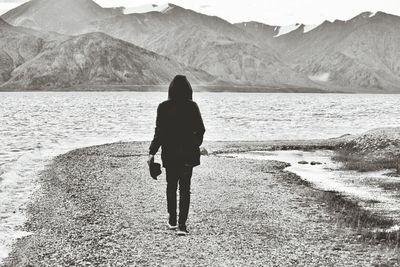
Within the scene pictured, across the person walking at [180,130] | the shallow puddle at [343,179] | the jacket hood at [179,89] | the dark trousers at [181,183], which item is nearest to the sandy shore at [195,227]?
the dark trousers at [181,183]

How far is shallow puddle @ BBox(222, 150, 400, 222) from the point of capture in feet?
54.2

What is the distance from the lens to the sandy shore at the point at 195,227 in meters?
10.7

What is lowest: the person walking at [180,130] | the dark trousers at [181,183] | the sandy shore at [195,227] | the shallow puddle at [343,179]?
the shallow puddle at [343,179]

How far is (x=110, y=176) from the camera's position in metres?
22.3

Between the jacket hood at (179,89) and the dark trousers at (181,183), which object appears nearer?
the jacket hood at (179,89)

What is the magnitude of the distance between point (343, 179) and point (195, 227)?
10812 mm

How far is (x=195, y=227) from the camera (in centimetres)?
1284

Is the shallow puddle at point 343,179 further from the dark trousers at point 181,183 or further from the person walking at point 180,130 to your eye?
the person walking at point 180,130

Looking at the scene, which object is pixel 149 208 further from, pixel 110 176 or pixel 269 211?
pixel 110 176

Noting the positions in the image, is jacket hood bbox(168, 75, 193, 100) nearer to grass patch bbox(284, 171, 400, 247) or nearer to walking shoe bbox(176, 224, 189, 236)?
walking shoe bbox(176, 224, 189, 236)

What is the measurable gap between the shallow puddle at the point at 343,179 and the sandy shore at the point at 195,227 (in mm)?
1339

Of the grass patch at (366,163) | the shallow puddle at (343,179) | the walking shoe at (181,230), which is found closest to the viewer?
the walking shoe at (181,230)

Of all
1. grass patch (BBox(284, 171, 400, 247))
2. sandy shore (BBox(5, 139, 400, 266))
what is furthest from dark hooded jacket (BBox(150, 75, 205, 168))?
grass patch (BBox(284, 171, 400, 247))

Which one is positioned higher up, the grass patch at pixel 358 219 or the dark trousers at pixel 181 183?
the dark trousers at pixel 181 183
